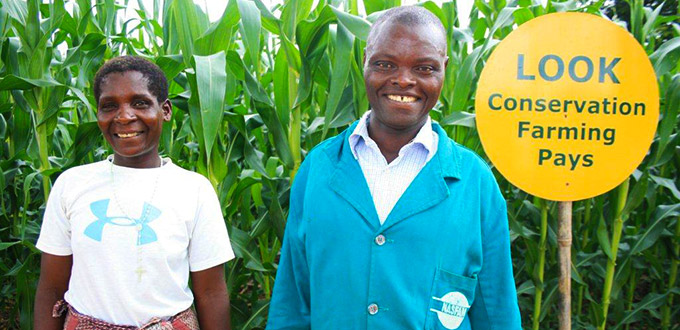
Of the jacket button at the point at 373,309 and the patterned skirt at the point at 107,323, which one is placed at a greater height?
the jacket button at the point at 373,309

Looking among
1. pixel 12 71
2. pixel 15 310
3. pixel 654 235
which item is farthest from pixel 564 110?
pixel 15 310

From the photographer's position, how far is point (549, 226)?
101 inches

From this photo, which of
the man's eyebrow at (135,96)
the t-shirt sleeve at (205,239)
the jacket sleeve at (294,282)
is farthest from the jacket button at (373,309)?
the man's eyebrow at (135,96)

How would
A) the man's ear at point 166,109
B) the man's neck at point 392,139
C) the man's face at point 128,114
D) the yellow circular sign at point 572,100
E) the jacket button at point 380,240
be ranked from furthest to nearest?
the yellow circular sign at point 572,100, the man's ear at point 166,109, the man's face at point 128,114, the man's neck at point 392,139, the jacket button at point 380,240

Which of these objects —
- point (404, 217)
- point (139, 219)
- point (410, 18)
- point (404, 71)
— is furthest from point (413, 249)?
point (139, 219)

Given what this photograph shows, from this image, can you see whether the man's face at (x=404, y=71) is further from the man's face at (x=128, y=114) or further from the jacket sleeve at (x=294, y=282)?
the man's face at (x=128, y=114)

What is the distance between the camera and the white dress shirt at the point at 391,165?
54.8 inches

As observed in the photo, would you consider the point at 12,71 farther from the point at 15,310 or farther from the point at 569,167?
the point at 569,167

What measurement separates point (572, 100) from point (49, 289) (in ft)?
5.69

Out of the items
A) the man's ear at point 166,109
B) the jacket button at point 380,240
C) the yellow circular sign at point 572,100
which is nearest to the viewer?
the jacket button at point 380,240

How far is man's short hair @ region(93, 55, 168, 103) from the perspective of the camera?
1577mm

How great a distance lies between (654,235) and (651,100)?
0.96 metres

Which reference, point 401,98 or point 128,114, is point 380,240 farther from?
point 128,114

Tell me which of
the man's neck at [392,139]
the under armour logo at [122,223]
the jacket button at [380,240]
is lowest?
the under armour logo at [122,223]
